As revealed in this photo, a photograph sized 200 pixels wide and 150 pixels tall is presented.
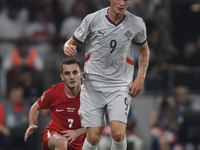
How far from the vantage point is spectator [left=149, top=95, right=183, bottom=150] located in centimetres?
785

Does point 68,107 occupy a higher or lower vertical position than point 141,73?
lower

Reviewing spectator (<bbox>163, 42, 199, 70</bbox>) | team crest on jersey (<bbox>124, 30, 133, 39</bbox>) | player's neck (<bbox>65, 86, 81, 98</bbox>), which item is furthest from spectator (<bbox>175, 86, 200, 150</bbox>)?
team crest on jersey (<bbox>124, 30, 133, 39</bbox>)

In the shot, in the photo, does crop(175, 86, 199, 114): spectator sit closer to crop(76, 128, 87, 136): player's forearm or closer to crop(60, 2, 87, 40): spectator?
crop(60, 2, 87, 40): spectator

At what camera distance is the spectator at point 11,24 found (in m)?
8.71

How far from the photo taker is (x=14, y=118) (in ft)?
25.4

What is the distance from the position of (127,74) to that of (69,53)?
80 centimetres

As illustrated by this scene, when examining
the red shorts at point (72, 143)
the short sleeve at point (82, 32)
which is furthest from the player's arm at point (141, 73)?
the red shorts at point (72, 143)

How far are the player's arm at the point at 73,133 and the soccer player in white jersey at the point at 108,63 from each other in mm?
352

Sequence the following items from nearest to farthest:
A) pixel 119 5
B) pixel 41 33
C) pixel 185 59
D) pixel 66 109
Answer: pixel 119 5 < pixel 66 109 < pixel 41 33 < pixel 185 59

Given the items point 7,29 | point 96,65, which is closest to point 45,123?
point 7,29

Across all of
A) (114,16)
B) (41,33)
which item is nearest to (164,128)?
(41,33)

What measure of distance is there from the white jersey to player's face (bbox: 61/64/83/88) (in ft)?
1.08

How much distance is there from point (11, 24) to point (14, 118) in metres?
2.31

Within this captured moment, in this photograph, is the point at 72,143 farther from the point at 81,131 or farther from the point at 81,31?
the point at 81,31
